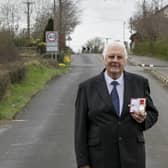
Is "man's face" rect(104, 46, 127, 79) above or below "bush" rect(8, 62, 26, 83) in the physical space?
above

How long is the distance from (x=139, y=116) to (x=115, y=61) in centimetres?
49

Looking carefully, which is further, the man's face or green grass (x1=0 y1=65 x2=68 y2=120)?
green grass (x1=0 y1=65 x2=68 y2=120)

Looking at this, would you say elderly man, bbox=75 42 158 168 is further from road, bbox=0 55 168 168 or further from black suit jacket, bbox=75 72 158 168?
road, bbox=0 55 168 168

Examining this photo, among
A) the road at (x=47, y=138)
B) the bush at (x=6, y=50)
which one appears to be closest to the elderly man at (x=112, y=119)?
the road at (x=47, y=138)

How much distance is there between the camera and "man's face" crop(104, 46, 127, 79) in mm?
5090

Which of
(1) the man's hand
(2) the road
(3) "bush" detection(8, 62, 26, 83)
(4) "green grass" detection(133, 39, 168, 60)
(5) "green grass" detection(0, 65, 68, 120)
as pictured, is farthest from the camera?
(4) "green grass" detection(133, 39, 168, 60)

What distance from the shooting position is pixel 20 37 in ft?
214

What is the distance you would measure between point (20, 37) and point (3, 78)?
151 ft

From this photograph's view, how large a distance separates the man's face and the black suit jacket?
113mm

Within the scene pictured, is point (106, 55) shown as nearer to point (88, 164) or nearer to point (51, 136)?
point (88, 164)

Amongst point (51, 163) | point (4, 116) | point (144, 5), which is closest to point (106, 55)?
point (51, 163)

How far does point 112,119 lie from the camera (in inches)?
200

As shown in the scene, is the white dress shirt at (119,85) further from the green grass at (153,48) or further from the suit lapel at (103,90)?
the green grass at (153,48)

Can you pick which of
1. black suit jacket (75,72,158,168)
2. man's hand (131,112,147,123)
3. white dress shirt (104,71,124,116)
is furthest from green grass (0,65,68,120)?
man's hand (131,112,147,123)
